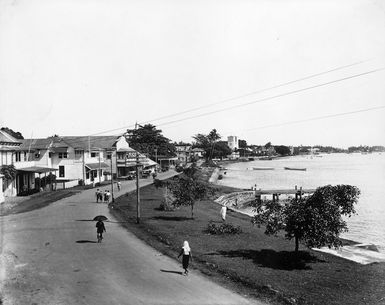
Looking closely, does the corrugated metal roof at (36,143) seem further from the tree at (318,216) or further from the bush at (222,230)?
the tree at (318,216)

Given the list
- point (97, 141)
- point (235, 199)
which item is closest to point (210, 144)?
point (97, 141)

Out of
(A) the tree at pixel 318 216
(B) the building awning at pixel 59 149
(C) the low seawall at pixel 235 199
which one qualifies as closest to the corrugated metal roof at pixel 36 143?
(B) the building awning at pixel 59 149

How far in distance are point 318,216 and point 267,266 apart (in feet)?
11.3

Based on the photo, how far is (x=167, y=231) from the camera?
25578 mm

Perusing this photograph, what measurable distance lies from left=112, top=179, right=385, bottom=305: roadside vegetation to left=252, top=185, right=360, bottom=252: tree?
1.60 metres

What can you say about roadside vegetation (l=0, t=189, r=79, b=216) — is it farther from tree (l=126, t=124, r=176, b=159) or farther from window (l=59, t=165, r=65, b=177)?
tree (l=126, t=124, r=176, b=159)

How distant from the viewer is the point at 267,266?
1836 centimetres

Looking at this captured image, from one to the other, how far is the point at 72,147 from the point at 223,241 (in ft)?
132

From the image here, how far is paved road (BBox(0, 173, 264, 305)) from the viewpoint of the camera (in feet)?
44.3

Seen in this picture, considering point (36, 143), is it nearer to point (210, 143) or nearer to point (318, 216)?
point (318, 216)

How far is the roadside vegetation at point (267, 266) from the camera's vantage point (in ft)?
47.7

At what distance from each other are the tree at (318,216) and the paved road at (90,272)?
5.58 meters

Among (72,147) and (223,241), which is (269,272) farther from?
(72,147)

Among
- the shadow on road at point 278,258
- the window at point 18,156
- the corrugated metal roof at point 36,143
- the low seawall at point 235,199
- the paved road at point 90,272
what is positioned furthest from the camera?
the low seawall at point 235,199
